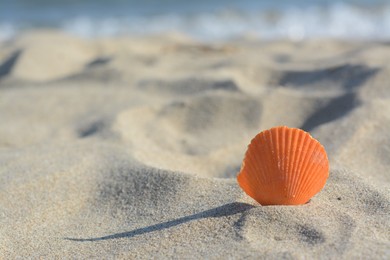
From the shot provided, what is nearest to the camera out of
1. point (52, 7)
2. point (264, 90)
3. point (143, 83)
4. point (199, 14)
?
point (264, 90)

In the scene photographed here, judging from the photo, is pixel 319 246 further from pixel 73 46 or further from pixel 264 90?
pixel 73 46

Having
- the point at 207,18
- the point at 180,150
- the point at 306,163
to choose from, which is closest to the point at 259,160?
the point at 306,163

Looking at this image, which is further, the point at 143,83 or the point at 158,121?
the point at 143,83

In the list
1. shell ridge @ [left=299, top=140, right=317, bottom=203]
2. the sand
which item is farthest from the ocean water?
shell ridge @ [left=299, top=140, right=317, bottom=203]

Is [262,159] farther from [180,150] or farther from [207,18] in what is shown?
[207,18]

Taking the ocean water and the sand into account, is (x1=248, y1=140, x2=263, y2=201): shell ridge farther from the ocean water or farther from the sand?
the ocean water

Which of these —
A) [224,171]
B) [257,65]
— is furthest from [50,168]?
[257,65]

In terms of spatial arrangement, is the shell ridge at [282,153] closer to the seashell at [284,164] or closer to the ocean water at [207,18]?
the seashell at [284,164]

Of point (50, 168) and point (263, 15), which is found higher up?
point (50, 168)
